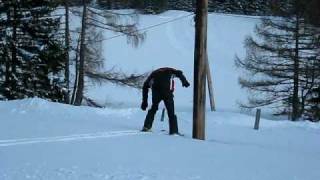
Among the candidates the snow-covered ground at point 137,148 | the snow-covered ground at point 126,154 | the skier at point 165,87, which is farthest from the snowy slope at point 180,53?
the skier at point 165,87

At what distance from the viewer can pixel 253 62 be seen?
34469 millimetres

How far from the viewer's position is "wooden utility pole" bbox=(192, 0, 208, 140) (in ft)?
41.7

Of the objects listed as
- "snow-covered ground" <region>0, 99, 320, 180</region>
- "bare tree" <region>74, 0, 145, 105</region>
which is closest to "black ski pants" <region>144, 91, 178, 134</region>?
"snow-covered ground" <region>0, 99, 320, 180</region>

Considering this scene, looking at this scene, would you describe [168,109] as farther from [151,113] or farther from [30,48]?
[30,48]

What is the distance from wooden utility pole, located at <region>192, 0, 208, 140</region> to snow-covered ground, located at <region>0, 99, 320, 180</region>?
0.84 metres

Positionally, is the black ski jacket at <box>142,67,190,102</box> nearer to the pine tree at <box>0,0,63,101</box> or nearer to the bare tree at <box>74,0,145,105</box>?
the bare tree at <box>74,0,145,105</box>

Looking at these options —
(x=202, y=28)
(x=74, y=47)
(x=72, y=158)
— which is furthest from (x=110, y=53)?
(x=72, y=158)

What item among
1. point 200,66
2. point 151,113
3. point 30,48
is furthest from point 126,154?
point 30,48

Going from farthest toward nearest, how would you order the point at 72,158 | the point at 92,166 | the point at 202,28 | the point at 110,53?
the point at 110,53 → the point at 202,28 → the point at 72,158 → the point at 92,166

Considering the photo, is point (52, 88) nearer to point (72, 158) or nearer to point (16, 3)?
point (16, 3)

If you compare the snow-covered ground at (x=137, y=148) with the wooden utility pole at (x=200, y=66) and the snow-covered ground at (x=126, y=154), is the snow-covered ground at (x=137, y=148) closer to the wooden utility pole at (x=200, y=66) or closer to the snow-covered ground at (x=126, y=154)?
the snow-covered ground at (x=126, y=154)

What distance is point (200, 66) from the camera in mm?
12742

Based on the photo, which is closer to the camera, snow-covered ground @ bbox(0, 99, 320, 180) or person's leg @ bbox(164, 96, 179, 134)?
snow-covered ground @ bbox(0, 99, 320, 180)

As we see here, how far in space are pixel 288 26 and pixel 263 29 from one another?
1570mm
